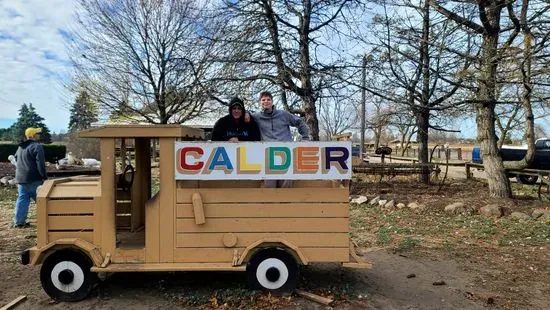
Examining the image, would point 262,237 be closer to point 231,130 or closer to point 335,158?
point 335,158

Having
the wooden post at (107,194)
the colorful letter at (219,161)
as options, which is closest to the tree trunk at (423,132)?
the colorful letter at (219,161)

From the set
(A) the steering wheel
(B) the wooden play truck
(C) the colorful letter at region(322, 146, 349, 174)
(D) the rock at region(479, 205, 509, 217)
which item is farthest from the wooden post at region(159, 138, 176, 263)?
(D) the rock at region(479, 205, 509, 217)

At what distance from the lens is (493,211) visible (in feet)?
29.3

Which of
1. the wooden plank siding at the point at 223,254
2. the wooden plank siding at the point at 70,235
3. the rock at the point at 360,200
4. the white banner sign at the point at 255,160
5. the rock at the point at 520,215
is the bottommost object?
the rock at the point at 520,215

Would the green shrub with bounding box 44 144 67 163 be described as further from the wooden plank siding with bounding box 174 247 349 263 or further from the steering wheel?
the wooden plank siding with bounding box 174 247 349 263

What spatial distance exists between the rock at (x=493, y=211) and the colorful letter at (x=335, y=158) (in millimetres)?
5991

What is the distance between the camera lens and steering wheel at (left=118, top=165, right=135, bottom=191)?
493 cm

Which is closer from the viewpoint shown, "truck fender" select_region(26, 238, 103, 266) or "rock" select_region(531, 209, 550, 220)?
"truck fender" select_region(26, 238, 103, 266)

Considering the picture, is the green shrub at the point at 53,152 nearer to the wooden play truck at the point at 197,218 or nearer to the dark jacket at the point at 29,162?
the dark jacket at the point at 29,162

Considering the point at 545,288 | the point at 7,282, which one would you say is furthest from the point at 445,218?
the point at 7,282

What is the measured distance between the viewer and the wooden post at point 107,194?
4152 mm

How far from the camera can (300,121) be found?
509 cm

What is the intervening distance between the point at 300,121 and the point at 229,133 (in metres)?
0.81

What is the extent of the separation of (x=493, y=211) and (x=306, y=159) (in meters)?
6.29
